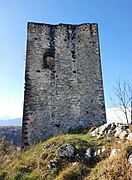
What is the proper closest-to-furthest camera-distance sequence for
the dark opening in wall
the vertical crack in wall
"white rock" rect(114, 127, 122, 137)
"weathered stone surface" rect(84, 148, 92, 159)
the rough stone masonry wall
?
"weathered stone surface" rect(84, 148, 92, 159)
"white rock" rect(114, 127, 122, 137)
the rough stone masonry wall
the vertical crack in wall
the dark opening in wall

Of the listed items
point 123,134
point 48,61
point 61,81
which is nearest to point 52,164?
point 123,134

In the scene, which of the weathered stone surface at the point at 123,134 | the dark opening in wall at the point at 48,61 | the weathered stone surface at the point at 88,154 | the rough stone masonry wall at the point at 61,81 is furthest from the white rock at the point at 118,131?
the dark opening in wall at the point at 48,61

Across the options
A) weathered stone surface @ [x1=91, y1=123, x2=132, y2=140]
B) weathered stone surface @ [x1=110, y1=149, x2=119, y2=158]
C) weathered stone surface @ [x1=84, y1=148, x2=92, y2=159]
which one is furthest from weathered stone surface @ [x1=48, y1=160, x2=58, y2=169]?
weathered stone surface @ [x1=91, y1=123, x2=132, y2=140]

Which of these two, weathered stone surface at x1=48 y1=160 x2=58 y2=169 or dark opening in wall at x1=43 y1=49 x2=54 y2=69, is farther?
dark opening in wall at x1=43 y1=49 x2=54 y2=69

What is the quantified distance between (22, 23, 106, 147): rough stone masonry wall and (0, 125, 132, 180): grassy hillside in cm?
323

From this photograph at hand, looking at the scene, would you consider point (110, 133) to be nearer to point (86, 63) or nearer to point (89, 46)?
point (86, 63)

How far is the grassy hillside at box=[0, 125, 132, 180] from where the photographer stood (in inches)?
258

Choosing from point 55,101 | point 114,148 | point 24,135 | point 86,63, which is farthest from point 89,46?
point 114,148

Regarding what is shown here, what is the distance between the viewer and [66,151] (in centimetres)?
864

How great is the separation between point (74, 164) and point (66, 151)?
0.93 meters

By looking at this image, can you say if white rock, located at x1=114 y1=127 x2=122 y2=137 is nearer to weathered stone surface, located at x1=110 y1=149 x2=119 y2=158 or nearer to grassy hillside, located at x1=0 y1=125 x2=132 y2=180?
grassy hillside, located at x1=0 y1=125 x2=132 y2=180

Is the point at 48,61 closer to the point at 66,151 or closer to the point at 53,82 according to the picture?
the point at 53,82

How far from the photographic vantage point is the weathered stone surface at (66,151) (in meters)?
8.50

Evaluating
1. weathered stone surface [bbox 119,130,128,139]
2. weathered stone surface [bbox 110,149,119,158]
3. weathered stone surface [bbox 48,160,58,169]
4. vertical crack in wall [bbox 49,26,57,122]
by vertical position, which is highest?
vertical crack in wall [bbox 49,26,57,122]
